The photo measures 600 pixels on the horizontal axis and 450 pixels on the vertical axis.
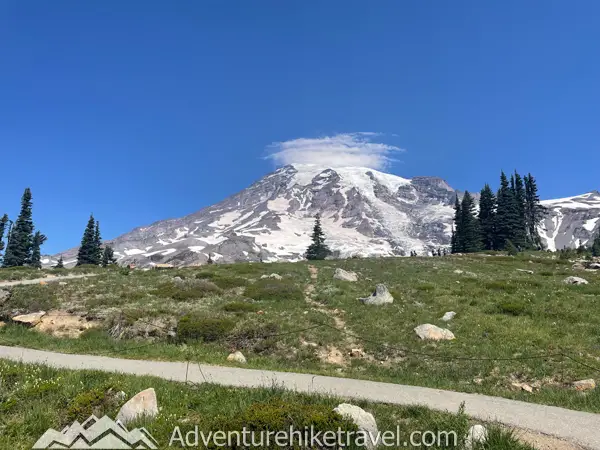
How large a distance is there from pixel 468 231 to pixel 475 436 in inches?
3614

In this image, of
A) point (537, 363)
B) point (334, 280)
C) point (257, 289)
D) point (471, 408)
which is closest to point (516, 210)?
Result: point (334, 280)

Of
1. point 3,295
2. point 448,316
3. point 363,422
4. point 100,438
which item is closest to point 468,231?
point 448,316

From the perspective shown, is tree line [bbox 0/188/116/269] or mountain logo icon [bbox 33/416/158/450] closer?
mountain logo icon [bbox 33/416/158/450]

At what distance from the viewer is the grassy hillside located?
1512cm

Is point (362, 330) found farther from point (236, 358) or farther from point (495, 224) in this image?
point (495, 224)

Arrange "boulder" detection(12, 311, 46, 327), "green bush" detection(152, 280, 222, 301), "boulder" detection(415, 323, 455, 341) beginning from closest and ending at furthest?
"boulder" detection(415, 323, 455, 341)
"boulder" detection(12, 311, 46, 327)
"green bush" detection(152, 280, 222, 301)

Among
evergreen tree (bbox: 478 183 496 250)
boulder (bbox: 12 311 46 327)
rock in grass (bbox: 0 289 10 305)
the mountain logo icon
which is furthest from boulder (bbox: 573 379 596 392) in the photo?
evergreen tree (bbox: 478 183 496 250)

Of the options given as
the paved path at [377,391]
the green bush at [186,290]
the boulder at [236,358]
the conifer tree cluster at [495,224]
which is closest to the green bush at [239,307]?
the green bush at [186,290]

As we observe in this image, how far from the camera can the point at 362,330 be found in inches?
845

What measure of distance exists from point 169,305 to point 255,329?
30.2ft

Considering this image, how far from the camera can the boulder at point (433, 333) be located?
1914 centimetres

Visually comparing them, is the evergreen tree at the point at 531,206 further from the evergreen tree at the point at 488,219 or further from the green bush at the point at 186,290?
the green bush at the point at 186,290

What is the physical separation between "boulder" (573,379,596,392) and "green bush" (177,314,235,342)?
14760 millimetres

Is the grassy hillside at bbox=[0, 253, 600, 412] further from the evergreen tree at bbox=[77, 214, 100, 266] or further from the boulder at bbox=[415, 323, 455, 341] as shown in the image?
→ the evergreen tree at bbox=[77, 214, 100, 266]
